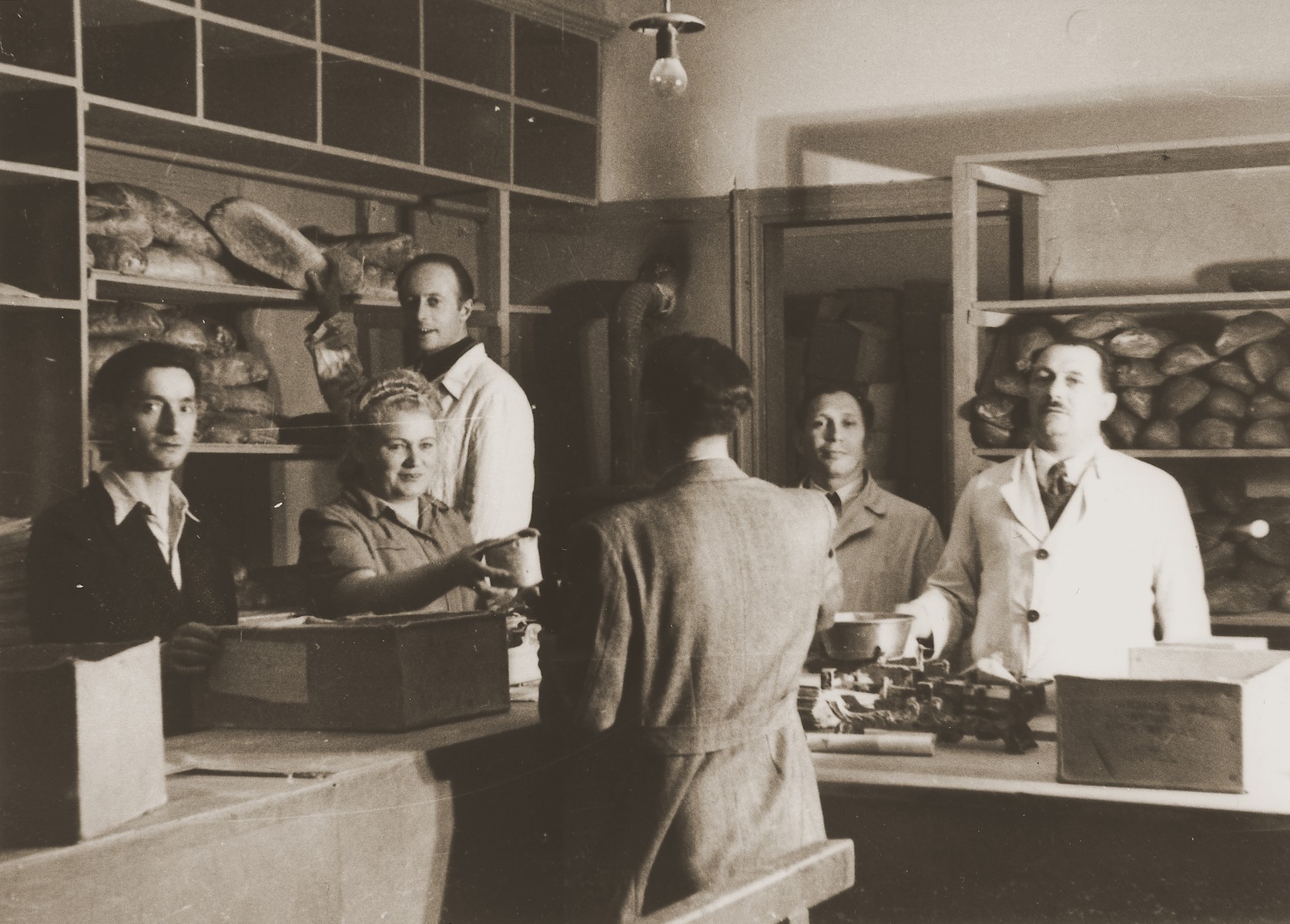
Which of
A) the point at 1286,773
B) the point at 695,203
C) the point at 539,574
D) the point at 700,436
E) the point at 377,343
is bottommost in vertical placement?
the point at 1286,773

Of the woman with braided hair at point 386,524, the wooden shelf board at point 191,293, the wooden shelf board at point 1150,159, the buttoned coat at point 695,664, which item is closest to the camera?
the buttoned coat at point 695,664

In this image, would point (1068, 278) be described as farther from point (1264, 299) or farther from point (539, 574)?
point (539, 574)

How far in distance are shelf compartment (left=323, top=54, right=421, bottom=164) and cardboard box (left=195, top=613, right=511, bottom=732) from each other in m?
2.36

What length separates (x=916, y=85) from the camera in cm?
438

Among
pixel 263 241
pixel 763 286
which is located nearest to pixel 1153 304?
pixel 763 286

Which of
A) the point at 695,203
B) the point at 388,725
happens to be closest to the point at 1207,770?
the point at 388,725

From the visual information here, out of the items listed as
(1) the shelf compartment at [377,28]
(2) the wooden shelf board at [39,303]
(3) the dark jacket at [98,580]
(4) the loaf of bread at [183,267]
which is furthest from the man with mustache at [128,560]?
(1) the shelf compartment at [377,28]

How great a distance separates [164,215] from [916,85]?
2.44 metres

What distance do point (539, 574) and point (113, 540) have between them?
97 cm

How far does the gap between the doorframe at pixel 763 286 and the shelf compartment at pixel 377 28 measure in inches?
48.5

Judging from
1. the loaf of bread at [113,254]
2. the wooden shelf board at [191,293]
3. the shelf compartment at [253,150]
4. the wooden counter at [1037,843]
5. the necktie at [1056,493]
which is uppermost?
the shelf compartment at [253,150]

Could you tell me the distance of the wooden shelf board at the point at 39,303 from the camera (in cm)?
292

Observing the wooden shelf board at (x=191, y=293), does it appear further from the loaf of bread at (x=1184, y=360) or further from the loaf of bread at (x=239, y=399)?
the loaf of bread at (x=1184, y=360)

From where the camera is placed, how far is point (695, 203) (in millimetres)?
4820
